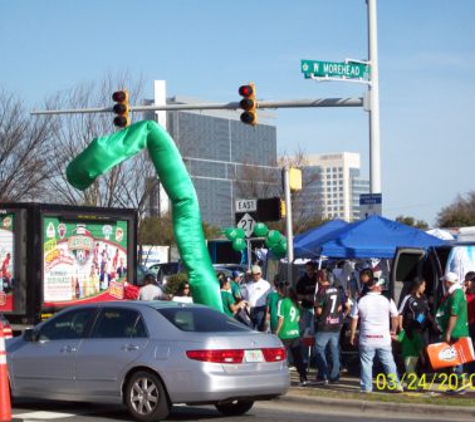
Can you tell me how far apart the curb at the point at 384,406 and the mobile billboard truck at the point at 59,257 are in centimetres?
619

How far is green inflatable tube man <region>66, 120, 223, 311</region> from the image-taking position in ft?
59.2

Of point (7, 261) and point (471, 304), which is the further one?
point (7, 261)

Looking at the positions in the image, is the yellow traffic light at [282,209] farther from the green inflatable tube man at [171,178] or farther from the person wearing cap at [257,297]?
the green inflatable tube man at [171,178]

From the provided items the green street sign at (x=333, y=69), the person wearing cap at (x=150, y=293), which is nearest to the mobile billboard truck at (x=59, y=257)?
the person wearing cap at (x=150, y=293)

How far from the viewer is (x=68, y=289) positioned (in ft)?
65.1

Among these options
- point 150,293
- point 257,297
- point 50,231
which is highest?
point 50,231

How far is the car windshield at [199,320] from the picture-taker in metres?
12.9

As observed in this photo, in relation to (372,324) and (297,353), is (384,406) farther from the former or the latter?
(297,353)

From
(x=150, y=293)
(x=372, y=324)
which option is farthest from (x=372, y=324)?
(x=150, y=293)

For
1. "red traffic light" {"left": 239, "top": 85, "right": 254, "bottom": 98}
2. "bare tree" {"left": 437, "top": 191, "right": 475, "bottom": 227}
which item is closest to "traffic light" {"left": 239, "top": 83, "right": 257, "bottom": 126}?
"red traffic light" {"left": 239, "top": 85, "right": 254, "bottom": 98}

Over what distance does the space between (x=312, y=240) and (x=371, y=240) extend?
1.60 metres

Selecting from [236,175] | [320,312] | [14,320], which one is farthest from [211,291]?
[236,175]

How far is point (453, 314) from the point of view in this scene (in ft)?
48.2

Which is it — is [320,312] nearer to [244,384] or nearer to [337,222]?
[244,384]
